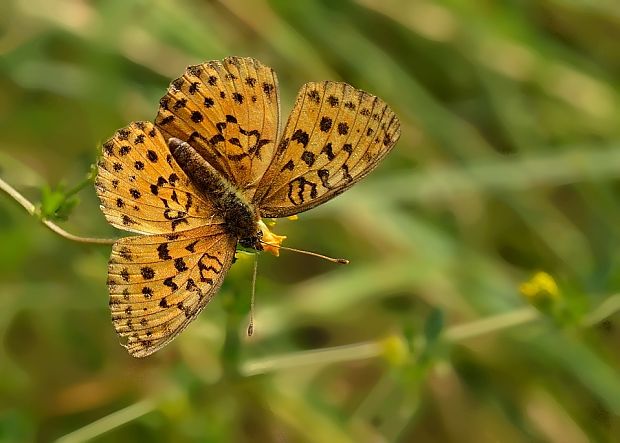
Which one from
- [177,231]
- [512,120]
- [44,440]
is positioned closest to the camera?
[177,231]

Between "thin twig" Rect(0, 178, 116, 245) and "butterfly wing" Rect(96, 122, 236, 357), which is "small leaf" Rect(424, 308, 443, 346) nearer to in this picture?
"butterfly wing" Rect(96, 122, 236, 357)

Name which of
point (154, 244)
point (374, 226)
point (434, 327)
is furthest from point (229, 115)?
point (374, 226)

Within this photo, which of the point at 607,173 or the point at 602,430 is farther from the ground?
the point at 607,173

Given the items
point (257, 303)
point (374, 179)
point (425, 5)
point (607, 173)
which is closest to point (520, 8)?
point (425, 5)

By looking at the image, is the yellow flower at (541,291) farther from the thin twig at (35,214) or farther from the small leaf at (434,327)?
the thin twig at (35,214)

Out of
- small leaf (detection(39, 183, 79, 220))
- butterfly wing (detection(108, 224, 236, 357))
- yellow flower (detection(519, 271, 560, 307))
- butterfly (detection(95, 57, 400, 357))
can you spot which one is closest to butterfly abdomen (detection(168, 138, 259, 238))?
butterfly (detection(95, 57, 400, 357))

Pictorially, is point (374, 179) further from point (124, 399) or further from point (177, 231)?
point (177, 231)

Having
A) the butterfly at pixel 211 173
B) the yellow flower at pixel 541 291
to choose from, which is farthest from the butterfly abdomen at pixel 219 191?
the yellow flower at pixel 541 291
